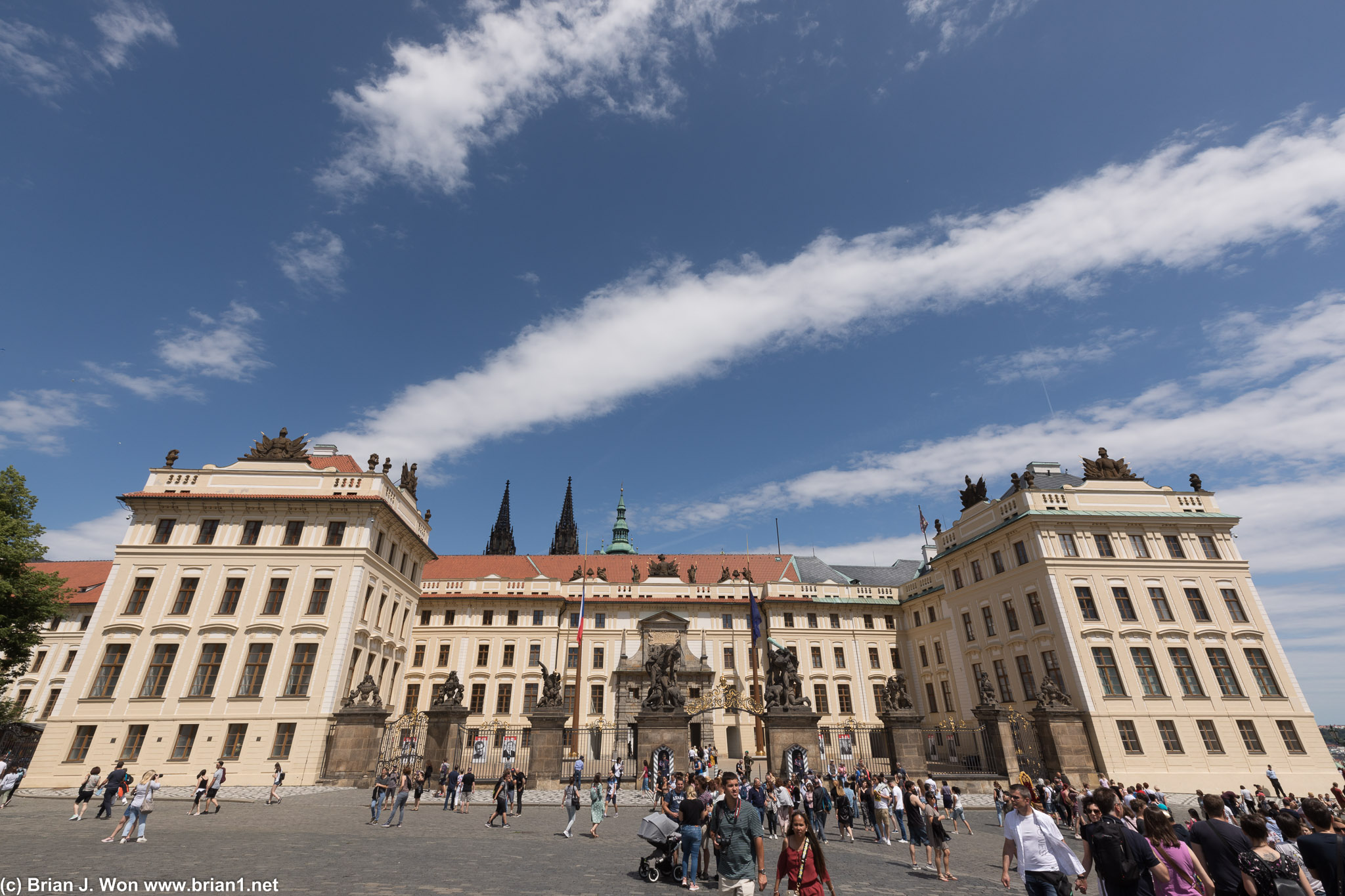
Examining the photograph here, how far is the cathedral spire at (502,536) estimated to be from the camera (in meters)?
96.8

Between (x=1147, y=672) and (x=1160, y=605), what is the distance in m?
4.05

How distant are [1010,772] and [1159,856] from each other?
22.0m

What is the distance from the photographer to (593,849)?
14.1 metres

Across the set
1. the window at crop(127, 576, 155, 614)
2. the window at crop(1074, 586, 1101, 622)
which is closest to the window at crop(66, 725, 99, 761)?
the window at crop(127, 576, 155, 614)

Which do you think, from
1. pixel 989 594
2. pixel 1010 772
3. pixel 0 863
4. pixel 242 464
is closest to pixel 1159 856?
pixel 0 863

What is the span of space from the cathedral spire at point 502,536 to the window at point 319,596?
62994 millimetres

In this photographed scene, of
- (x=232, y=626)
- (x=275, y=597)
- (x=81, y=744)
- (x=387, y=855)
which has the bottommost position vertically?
(x=387, y=855)

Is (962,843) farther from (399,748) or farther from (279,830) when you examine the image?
(399,748)

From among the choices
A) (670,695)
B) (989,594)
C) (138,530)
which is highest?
(138,530)

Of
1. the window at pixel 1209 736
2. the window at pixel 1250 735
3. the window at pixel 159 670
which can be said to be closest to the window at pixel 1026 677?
the window at pixel 1209 736

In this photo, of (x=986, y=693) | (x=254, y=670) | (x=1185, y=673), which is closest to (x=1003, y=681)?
(x=1185, y=673)

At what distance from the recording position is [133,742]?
28.0 m

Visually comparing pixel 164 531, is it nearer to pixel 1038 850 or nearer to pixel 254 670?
pixel 254 670

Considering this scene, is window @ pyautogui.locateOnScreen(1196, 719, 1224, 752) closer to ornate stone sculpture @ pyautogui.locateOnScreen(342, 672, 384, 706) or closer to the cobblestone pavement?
the cobblestone pavement
